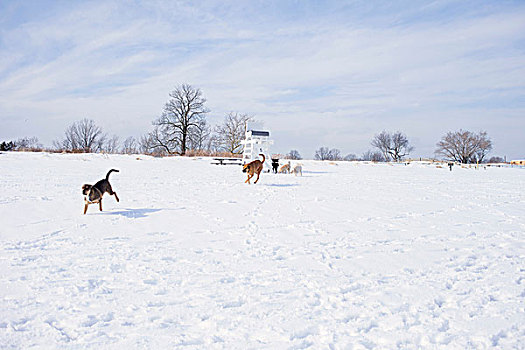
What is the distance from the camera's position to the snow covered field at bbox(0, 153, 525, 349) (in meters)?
2.65

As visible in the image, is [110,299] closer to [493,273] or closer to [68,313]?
[68,313]

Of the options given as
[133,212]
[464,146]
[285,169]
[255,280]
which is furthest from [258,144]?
[464,146]

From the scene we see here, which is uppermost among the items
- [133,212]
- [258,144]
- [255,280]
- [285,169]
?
[258,144]

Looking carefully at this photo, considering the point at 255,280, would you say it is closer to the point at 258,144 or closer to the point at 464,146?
the point at 258,144

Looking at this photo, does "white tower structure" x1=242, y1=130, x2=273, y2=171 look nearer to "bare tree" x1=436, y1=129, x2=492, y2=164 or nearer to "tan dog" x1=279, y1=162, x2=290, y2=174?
"tan dog" x1=279, y1=162, x2=290, y2=174

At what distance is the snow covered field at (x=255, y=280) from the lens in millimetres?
2654

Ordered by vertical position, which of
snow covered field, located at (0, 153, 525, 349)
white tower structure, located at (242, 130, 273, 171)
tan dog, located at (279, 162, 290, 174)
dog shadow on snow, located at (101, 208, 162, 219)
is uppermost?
white tower structure, located at (242, 130, 273, 171)

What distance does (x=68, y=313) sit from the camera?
9.50 ft

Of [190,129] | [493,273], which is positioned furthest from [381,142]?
[493,273]

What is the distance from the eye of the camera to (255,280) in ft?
12.1

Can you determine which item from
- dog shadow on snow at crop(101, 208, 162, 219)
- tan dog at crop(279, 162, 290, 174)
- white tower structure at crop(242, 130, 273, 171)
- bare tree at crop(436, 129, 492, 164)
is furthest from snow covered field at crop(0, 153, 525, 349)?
bare tree at crop(436, 129, 492, 164)

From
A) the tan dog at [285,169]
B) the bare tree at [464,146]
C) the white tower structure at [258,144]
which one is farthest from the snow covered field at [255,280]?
the bare tree at [464,146]

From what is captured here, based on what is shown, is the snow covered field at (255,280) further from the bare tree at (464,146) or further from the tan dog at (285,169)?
the bare tree at (464,146)

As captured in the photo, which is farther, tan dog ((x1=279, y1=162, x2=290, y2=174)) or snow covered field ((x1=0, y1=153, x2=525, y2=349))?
tan dog ((x1=279, y1=162, x2=290, y2=174))
